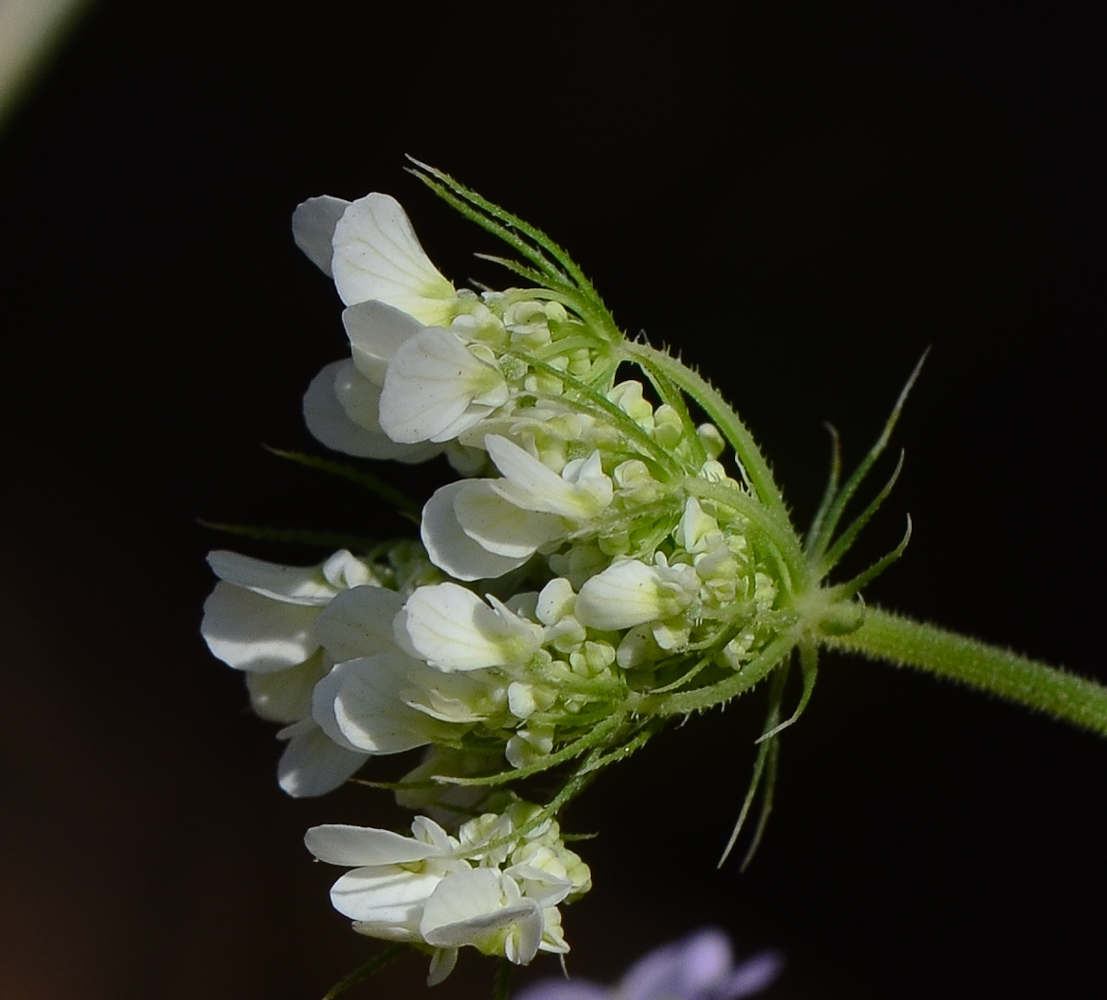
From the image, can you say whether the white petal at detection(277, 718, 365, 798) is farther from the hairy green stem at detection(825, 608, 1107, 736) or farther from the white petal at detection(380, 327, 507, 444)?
the hairy green stem at detection(825, 608, 1107, 736)

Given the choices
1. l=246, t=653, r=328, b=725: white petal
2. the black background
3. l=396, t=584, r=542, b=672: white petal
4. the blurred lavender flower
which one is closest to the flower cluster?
l=396, t=584, r=542, b=672: white petal

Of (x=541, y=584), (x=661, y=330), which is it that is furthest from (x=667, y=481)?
(x=661, y=330)

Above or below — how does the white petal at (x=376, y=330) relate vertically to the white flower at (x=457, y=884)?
above

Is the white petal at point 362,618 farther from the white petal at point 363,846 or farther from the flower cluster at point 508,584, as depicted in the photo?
the white petal at point 363,846

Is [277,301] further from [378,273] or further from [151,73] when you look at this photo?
[378,273]

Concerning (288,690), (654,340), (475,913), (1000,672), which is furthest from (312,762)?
(654,340)

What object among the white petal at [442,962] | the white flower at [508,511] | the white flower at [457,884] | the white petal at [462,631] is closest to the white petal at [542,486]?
Result: the white flower at [508,511]

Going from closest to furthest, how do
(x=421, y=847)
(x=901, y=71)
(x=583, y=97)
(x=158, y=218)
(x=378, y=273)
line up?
(x=421, y=847)
(x=378, y=273)
(x=901, y=71)
(x=583, y=97)
(x=158, y=218)
